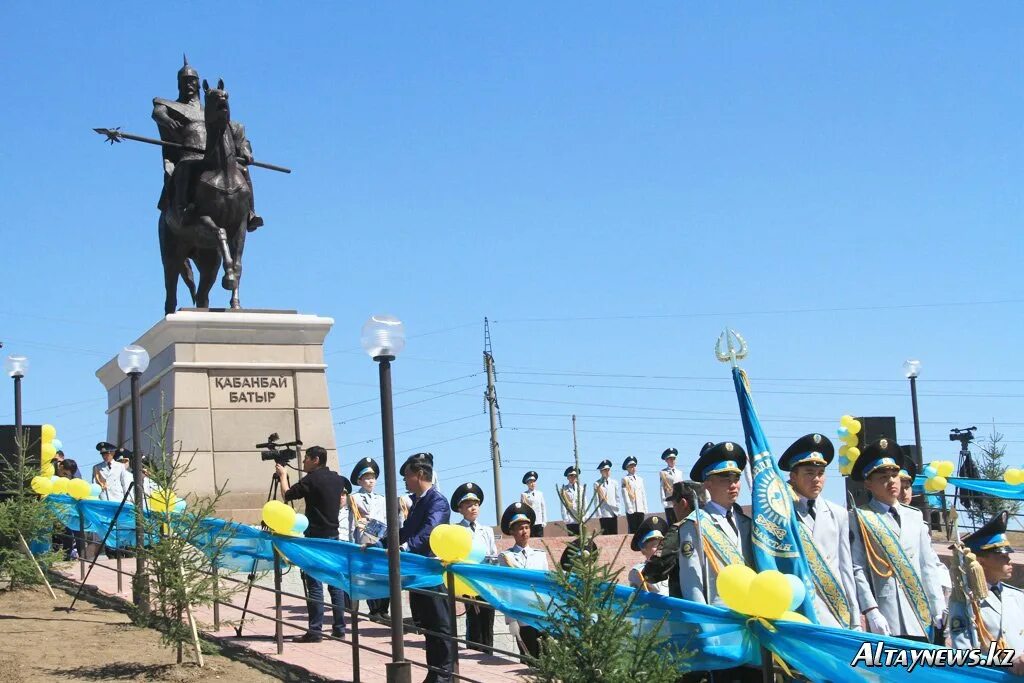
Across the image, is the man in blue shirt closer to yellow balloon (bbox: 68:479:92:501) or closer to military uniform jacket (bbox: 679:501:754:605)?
military uniform jacket (bbox: 679:501:754:605)

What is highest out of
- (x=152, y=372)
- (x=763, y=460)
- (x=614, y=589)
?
(x=152, y=372)

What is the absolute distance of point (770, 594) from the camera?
238 inches

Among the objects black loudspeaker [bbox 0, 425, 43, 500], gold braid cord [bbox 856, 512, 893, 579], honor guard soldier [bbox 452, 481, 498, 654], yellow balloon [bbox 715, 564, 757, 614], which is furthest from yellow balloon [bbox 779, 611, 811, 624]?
black loudspeaker [bbox 0, 425, 43, 500]

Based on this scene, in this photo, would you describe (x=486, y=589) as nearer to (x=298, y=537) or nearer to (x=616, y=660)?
(x=616, y=660)

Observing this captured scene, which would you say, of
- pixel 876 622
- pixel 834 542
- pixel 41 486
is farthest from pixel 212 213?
pixel 876 622

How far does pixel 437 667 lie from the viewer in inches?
335

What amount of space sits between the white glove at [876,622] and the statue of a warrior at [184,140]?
45.8 feet

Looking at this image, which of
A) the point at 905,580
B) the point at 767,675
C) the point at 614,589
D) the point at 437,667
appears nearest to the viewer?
the point at 767,675

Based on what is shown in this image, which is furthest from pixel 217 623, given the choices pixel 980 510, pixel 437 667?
pixel 980 510

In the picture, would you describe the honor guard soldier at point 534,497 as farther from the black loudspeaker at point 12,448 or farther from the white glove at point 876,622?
the white glove at point 876,622

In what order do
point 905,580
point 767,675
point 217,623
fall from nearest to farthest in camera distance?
point 767,675
point 905,580
point 217,623

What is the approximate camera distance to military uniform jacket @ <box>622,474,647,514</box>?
20688 mm

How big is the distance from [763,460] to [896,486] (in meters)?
1.06

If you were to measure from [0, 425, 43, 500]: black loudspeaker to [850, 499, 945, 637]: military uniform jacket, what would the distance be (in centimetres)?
954
